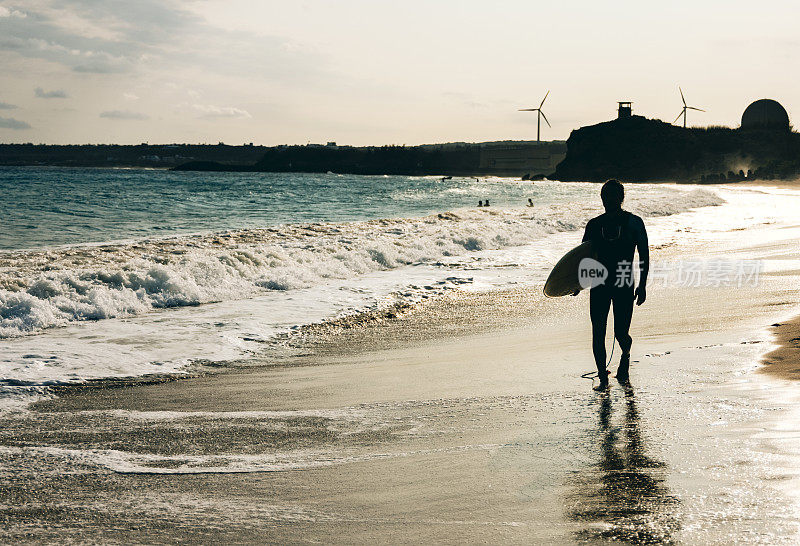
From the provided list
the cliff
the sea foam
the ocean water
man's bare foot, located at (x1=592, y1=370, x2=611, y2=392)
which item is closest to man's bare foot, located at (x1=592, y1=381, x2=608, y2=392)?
man's bare foot, located at (x1=592, y1=370, x2=611, y2=392)

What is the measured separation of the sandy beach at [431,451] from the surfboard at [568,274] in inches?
29.4

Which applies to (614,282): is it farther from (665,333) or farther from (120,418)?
(120,418)

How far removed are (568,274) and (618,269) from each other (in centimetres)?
76

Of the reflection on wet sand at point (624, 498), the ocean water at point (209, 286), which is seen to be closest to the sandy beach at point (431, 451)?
the reflection on wet sand at point (624, 498)

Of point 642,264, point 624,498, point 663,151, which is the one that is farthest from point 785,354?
point 663,151

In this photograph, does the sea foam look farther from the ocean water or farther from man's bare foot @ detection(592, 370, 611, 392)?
man's bare foot @ detection(592, 370, 611, 392)

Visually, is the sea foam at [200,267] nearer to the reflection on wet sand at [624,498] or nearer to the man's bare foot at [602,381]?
the man's bare foot at [602,381]

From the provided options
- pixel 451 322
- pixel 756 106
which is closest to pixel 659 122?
pixel 756 106

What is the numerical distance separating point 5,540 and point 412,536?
2.03 meters

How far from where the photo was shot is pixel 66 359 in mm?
8047

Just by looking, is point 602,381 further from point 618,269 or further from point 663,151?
point 663,151

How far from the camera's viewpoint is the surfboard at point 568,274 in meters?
Answer: 7.16

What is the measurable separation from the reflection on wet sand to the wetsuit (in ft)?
6.78

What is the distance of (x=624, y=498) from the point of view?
3826 mm
